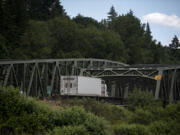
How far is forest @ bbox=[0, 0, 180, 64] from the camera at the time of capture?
7212 centimetres

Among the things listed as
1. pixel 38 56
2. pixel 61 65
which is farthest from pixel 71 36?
pixel 61 65

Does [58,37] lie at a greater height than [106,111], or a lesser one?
greater

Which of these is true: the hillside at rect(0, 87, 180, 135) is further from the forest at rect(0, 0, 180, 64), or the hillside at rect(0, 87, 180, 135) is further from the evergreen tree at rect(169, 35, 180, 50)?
the evergreen tree at rect(169, 35, 180, 50)

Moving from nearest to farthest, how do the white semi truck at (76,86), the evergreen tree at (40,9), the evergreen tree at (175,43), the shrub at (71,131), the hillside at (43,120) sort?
the shrub at (71,131)
the hillside at (43,120)
the white semi truck at (76,86)
the evergreen tree at (40,9)
the evergreen tree at (175,43)

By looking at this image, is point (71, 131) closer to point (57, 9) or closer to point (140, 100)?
point (140, 100)

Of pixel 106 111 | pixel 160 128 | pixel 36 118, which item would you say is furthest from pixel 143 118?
pixel 36 118

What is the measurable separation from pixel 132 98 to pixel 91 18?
10451cm

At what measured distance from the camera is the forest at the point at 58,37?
72125mm

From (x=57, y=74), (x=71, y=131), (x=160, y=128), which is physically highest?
(x=57, y=74)

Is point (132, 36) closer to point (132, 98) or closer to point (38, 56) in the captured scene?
point (38, 56)

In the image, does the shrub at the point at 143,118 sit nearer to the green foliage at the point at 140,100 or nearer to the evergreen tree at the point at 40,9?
the green foliage at the point at 140,100

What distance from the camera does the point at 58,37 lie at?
91750mm

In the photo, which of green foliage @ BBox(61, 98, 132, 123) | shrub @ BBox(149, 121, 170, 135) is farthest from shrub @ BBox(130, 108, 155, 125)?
green foliage @ BBox(61, 98, 132, 123)

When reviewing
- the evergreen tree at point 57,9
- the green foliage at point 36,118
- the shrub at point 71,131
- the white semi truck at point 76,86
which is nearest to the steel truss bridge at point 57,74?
the white semi truck at point 76,86
